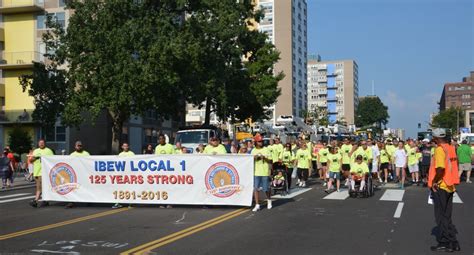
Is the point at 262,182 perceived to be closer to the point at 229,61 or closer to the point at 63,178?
the point at 63,178

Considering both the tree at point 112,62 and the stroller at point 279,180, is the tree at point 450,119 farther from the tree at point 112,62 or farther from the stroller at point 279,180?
the stroller at point 279,180

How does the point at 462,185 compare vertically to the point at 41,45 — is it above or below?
below

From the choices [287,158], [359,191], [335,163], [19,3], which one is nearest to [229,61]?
[19,3]

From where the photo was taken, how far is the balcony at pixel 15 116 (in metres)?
44.4

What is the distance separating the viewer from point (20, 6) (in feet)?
149

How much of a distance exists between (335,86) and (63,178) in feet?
560

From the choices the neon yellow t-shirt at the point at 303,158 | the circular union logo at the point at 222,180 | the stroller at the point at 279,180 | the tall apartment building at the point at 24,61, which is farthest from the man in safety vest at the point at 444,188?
the tall apartment building at the point at 24,61

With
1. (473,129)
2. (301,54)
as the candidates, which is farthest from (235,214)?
(301,54)

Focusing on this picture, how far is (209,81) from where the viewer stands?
36625 mm

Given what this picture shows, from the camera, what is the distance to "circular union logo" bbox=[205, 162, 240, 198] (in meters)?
13.3

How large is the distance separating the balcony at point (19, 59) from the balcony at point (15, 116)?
12.8 ft

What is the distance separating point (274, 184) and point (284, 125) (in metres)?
19.2

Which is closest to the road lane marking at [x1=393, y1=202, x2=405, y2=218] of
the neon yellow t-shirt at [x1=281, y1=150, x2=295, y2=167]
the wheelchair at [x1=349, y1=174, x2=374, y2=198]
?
the wheelchair at [x1=349, y1=174, x2=374, y2=198]

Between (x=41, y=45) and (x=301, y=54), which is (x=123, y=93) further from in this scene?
(x=301, y=54)
